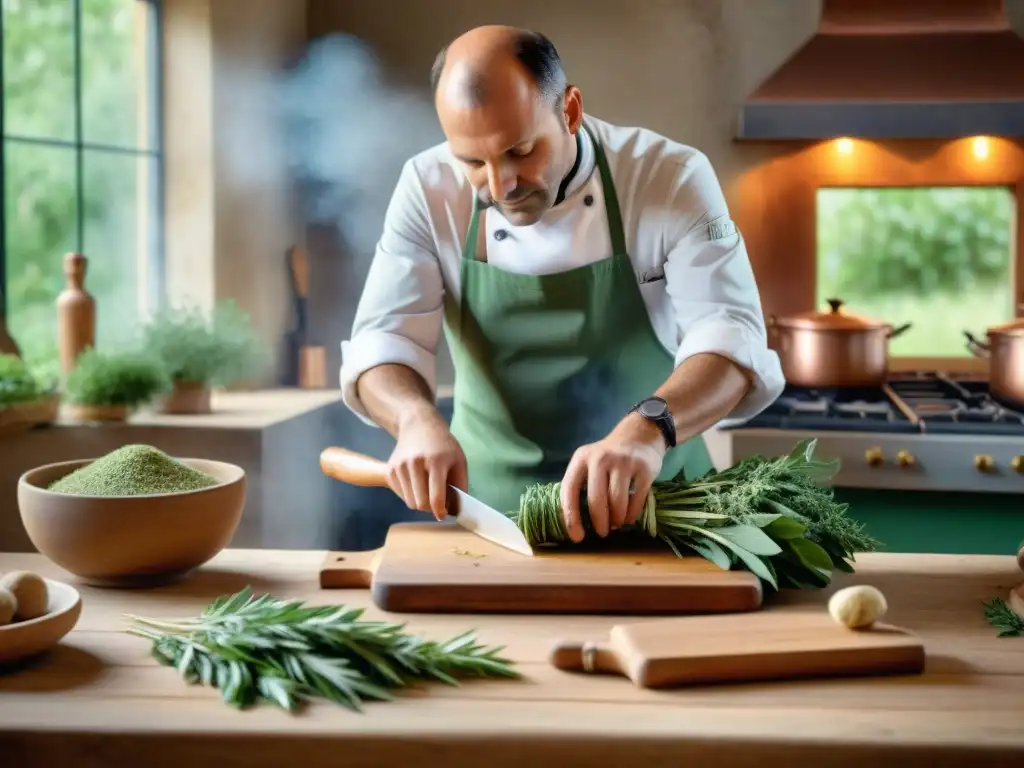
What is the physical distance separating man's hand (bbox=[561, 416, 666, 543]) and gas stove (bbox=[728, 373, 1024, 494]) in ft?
4.99

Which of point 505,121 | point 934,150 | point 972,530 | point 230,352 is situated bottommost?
point 972,530

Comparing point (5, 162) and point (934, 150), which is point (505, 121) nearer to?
point (5, 162)

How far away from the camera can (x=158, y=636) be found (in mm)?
1234

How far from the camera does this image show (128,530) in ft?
4.51

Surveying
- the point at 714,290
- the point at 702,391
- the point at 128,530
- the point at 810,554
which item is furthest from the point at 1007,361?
the point at 128,530

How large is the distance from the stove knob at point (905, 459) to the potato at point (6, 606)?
90.6 inches

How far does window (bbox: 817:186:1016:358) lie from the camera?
152 inches

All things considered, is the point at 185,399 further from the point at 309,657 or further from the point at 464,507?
the point at 309,657

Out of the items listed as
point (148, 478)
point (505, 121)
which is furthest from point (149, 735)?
point (505, 121)

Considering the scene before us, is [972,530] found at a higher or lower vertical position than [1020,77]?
lower

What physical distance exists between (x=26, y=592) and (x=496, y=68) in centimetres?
99

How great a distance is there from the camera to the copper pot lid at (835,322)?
3.23 metres

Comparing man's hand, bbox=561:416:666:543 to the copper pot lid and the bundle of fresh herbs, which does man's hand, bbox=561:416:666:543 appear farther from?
the copper pot lid

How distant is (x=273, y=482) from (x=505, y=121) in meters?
1.65
